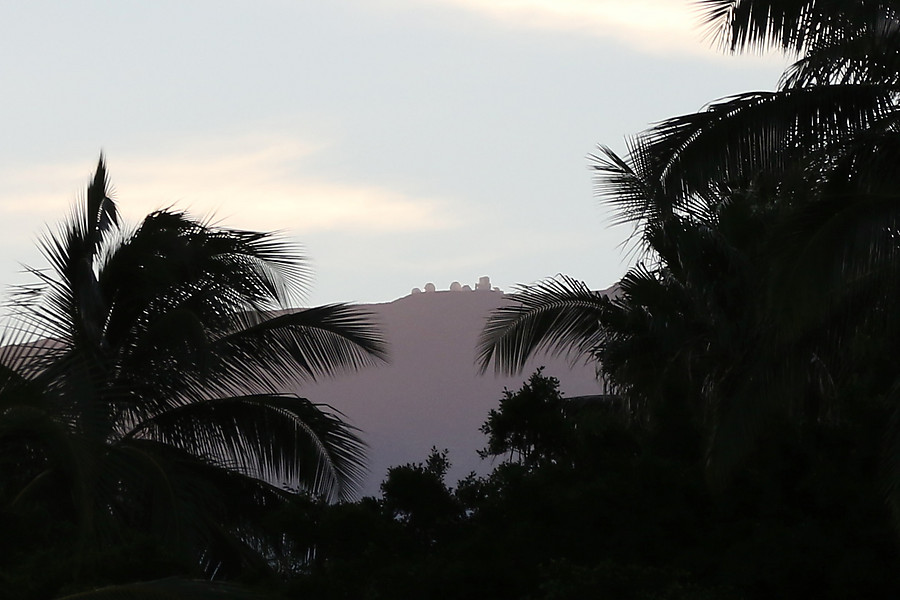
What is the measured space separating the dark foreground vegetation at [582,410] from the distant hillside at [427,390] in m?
54.8

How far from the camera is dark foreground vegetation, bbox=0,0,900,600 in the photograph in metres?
10.3

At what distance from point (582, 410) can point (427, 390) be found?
60459mm

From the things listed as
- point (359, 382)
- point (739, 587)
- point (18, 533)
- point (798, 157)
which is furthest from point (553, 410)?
point (359, 382)

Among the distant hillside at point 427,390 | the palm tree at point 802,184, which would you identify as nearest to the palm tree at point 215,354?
the palm tree at point 802,184

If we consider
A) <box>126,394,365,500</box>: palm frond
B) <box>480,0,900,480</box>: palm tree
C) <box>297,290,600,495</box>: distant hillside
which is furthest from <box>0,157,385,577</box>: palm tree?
<box>297,290,600,495</box>: distant hillside

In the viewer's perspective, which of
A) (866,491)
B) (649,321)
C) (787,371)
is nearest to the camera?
(787,371)

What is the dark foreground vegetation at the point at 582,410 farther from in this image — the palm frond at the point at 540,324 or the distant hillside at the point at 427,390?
the distant hillside at the point at 427,390

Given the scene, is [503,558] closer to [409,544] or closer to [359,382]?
[409,544]

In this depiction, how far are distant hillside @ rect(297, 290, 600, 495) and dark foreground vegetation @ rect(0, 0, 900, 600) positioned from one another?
54.8 metres

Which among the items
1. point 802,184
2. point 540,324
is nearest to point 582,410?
point 540,324

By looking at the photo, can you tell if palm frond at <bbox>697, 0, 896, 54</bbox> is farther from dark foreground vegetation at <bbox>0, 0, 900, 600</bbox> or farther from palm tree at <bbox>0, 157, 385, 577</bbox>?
palm tree at <bbox>0, 157, 385, 577</bbox>

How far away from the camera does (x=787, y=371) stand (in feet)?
35.7

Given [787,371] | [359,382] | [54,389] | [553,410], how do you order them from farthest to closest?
[359,382] → [553,410] → [787,371] → [54,389]

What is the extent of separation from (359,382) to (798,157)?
66.9 metres
